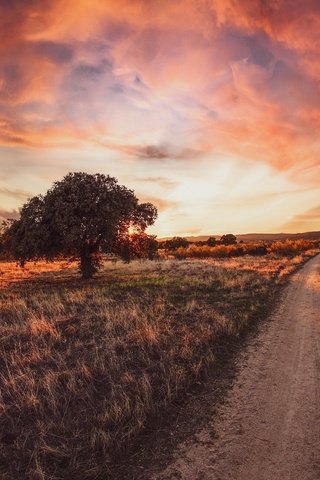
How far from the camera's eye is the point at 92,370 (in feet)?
28.0

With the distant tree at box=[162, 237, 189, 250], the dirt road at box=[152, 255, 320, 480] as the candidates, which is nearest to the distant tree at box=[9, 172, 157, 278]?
the dirt road at box=[152, 255, 320, 480]

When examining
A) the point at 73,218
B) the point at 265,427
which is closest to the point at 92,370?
the point at 265,427

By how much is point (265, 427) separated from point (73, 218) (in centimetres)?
2064

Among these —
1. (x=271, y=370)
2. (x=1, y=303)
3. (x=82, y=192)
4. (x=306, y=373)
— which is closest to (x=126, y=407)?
(x=271, y=370)

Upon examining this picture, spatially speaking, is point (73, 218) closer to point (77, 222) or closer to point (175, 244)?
point (77, 222)

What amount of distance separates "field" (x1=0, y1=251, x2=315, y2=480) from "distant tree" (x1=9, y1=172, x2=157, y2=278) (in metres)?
8.59

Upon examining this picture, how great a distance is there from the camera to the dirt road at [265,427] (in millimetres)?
4883

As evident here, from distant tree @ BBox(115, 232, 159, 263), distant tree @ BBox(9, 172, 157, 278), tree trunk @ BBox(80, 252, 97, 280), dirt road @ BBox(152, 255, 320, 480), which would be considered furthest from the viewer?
distant tree @ BBox(115, 232, 159, 263)

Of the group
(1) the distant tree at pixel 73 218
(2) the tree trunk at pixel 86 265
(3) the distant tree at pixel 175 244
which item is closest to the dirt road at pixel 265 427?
(1) the distant tree at pixel 73 218

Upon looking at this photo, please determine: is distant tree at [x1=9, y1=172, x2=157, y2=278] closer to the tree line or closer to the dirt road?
the tree line

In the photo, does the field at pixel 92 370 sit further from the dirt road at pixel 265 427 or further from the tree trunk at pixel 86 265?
the tree trunk at pixel 86 265

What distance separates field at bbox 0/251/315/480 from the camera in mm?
5574

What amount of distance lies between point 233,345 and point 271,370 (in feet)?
7.12

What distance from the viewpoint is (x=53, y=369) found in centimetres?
882
